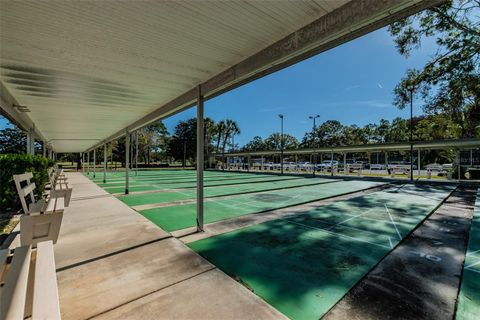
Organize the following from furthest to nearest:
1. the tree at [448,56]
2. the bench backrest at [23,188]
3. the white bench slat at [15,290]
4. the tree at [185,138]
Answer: the tree at [185,138] < the tree at [448,56] < the bench backrest at [23,188] < the white bench slat at [15,290]

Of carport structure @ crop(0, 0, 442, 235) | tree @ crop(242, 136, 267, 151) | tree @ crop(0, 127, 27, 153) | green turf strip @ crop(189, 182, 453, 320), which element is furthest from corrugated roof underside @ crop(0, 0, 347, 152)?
tree @ crop(242, 136, 267, 151)

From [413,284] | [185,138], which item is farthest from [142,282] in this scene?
[185,138]

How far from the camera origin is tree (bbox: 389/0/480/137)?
35.0 ft

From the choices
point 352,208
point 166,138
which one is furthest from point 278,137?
point 352,208

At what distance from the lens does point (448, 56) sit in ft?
37.8

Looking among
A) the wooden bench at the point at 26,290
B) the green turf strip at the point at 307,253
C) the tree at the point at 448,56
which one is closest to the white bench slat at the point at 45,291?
the wooden bench at the point at 26,290

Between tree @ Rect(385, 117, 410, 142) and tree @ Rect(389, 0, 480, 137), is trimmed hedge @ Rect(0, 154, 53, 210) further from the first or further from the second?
tree @ Rect(385, 117, 410, 142)

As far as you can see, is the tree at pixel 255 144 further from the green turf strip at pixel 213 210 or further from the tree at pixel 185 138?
the green turf strip at pixel 213 210

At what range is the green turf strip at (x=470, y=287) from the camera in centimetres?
255

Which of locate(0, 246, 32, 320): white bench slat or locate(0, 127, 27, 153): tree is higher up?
locate(0, 127, 27, 153): tree

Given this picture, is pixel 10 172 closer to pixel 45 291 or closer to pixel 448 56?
pixel 45 291

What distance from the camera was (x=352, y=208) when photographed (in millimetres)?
7953

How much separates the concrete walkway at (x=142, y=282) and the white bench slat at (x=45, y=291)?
0.77m

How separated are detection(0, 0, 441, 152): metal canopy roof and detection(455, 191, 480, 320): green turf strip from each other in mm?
3253
